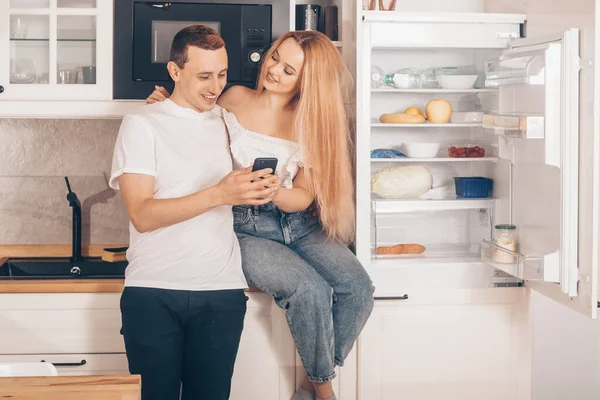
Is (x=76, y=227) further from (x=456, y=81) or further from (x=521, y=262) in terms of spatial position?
(x=521, y=262)

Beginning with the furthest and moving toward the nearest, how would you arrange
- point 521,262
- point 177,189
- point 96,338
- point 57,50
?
point 57,50, point 96,338, point 521,262, point 177,189

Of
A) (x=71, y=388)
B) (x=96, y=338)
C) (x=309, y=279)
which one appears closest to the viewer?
(x=71, y=388)

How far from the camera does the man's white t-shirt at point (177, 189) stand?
6.98ft

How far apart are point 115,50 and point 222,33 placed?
0.36 m

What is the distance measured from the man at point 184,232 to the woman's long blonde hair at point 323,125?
258 mm

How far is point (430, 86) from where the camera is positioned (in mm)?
2752

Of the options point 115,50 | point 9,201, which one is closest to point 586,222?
point 115,50

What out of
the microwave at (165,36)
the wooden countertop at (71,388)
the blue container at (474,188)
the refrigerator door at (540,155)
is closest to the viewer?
the wooden countertop at (71,388)

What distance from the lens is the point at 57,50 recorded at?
2643 mm

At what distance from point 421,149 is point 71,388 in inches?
63.2

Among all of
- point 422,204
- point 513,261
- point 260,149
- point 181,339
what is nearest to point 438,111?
point 422,204

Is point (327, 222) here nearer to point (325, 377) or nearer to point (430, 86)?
point (325, 377)

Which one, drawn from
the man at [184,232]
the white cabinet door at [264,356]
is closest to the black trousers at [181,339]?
→ the man at [184,232]

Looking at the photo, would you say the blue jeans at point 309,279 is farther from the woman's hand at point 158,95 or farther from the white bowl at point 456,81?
the white bowl at point 456,81
